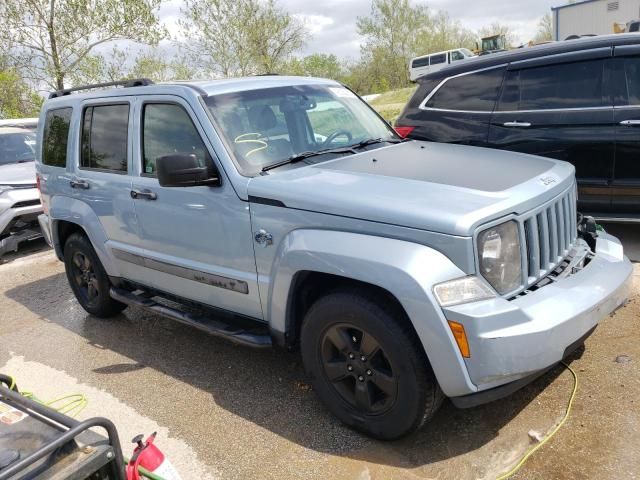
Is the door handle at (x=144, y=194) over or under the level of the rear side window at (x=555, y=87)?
under

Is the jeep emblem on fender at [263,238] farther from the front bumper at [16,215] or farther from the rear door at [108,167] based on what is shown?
the front bumper at [16,215]

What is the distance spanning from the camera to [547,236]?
3016 millimetres

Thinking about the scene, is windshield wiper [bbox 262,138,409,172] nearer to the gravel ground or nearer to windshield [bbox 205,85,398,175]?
windshield [bbox 205,85,398,175]

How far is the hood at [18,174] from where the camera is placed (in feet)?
26.6

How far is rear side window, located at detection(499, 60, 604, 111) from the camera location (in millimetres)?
5270

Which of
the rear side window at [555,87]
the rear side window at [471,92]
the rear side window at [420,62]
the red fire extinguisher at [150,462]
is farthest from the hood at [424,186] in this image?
the rear side window at [420,62]

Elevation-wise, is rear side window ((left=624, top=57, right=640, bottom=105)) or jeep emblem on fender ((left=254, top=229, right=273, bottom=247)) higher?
rear side window ((left=624, top=57, right=640, bottom=105))

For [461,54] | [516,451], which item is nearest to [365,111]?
[516,451]

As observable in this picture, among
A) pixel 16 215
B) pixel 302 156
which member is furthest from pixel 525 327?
pixel 16 215

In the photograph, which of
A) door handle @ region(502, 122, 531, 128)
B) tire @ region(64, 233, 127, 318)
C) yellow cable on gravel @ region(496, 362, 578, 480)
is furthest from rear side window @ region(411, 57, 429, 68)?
yellow cable on gravel @ region(496, 362, 578, 480)

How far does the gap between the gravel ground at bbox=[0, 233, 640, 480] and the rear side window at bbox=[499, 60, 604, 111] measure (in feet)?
5.38

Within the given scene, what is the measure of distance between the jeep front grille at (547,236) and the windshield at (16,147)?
27.9 ft

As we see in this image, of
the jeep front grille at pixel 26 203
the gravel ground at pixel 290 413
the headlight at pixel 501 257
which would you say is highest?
the headlight at pixel 501 257

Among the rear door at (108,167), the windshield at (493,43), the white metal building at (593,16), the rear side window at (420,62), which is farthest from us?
the rear side window at (420,62)
